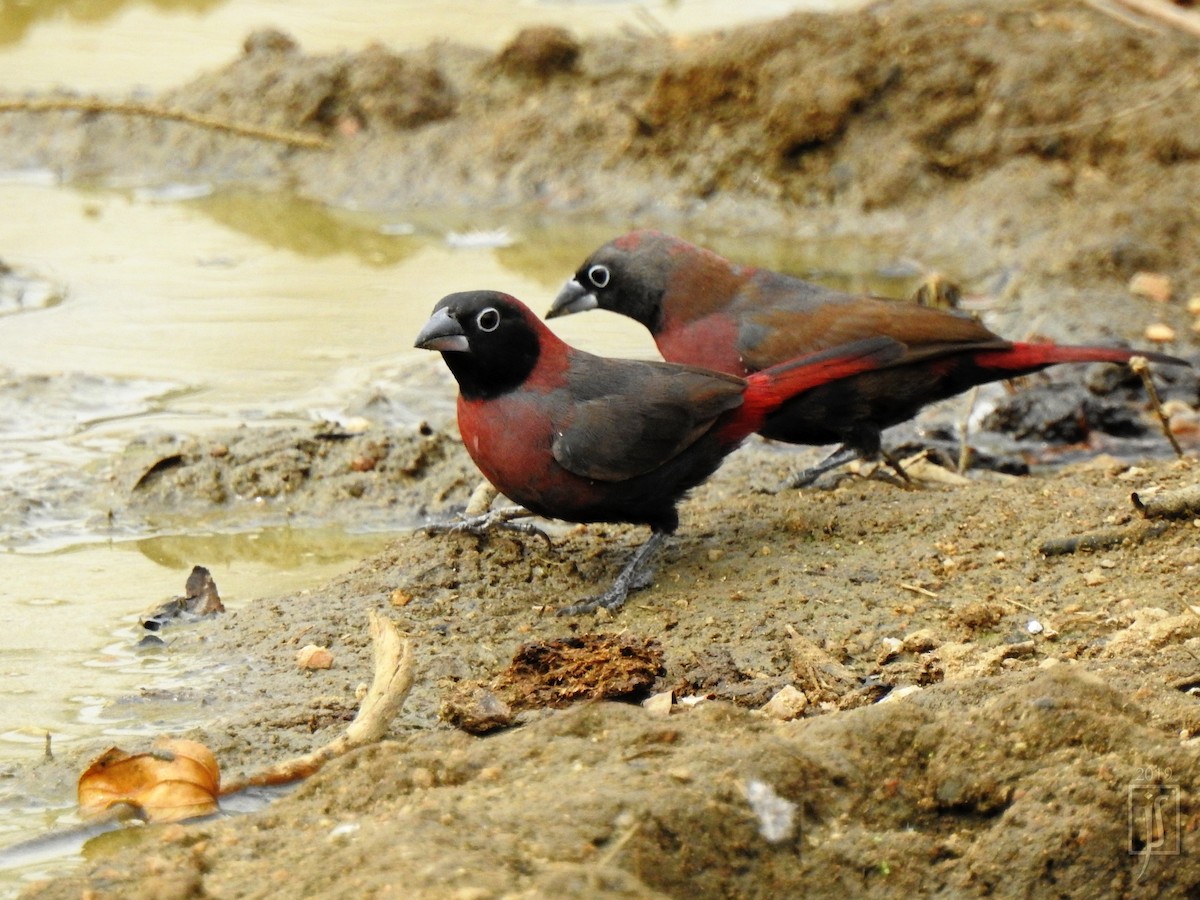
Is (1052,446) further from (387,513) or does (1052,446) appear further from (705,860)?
(705,860)

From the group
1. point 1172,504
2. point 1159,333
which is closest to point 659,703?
point 1172,504

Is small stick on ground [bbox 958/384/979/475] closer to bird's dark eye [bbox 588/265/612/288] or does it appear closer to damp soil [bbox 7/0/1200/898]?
damp soil [bbox 7/0/1200/898]

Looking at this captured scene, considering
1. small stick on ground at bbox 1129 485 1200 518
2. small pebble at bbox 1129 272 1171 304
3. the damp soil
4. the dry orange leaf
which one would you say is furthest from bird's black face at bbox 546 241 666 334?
small pebble at bbox 1129 272 1171 304

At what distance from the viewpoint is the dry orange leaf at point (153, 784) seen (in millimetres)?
3486

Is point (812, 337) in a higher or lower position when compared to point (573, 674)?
higher

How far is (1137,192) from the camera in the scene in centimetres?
822

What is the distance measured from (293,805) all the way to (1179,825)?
1.56 meters

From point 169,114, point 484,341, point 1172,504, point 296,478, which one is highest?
point 484,341

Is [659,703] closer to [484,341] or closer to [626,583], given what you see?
[626,583]

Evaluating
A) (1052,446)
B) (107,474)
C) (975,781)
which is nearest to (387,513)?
(107,474)

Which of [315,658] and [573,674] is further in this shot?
[315,658]

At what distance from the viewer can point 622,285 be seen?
19.0 feet

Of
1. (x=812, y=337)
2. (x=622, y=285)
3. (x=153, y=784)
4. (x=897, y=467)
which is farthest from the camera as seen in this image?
(x=622, y=285)

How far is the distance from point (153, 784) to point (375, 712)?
49 centimetres
